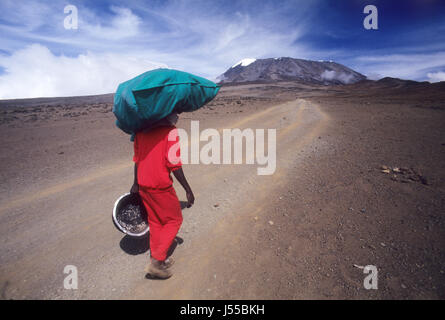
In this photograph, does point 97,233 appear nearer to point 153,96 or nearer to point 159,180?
Answer: point 159,180

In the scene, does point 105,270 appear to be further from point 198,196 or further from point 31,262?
point 198,196

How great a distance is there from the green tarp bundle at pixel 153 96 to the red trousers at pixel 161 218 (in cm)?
70

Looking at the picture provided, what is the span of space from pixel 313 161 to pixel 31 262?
5310 millimetres

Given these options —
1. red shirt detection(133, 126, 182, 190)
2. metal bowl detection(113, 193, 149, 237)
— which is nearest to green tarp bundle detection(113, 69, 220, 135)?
red shirt detection(133, 126, 182, 190)

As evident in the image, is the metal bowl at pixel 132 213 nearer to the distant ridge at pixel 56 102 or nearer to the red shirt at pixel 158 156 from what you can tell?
the red shirt at pixel 158 156

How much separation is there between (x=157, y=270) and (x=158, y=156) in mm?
1154

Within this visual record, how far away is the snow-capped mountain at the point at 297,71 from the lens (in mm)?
123469

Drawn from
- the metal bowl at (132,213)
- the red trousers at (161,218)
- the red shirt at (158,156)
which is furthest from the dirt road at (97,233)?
the red shirt at (158,156)

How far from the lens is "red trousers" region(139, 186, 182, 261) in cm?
220

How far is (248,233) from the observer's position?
9.55 feet

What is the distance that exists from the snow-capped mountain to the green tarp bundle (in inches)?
4995

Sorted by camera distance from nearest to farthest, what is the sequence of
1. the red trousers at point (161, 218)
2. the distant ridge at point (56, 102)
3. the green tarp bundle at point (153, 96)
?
the green tarp bundle at point (153, 96)
the red trousers at point (161, 218)
the distant ridge at point (56, 102)
